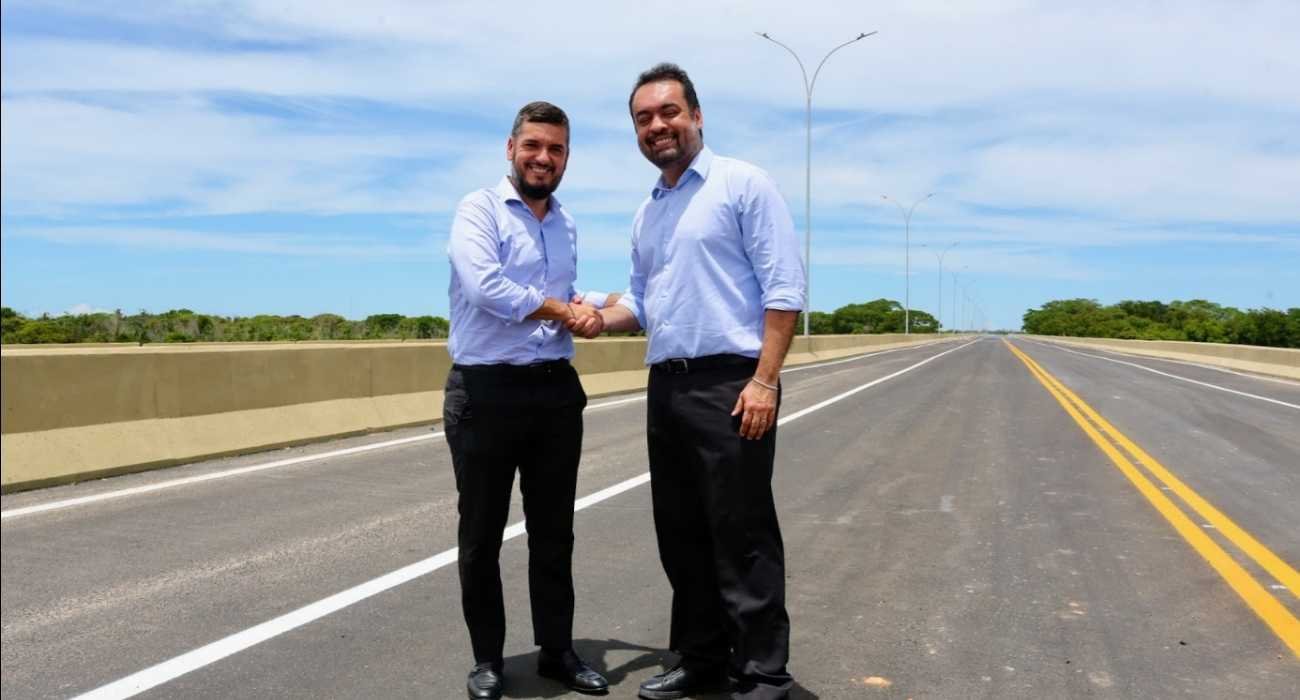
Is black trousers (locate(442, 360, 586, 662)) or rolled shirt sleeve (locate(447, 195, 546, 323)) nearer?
rolled shirt sleeve (locate(447, 195, 546, 323))

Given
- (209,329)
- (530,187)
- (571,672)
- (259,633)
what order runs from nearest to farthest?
(530,187)
(571,672)
(259,633)
(209,329)

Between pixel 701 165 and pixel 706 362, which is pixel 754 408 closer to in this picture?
pixel 706 362

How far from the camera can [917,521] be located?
6.87m

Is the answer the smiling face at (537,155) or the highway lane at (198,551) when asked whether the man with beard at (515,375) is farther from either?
the highway lane at (198,551)

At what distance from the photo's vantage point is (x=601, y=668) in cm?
406

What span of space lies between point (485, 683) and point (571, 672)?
0.33m

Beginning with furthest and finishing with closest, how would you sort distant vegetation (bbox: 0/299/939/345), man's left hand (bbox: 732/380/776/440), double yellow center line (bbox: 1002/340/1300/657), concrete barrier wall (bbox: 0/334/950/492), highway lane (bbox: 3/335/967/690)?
1. distant vegetation (bbox: 0/299/939/345)
2. concrete barrier wall (bbox: 0/334/950/492)
3. double yellow center line (bbox: 1002/340/1300/657)
4. highway lane (bbox: 3/335/967/690)
5. man's left hand (bbox: 732/380/776/440)

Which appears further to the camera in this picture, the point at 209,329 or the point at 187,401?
the point at 209,329

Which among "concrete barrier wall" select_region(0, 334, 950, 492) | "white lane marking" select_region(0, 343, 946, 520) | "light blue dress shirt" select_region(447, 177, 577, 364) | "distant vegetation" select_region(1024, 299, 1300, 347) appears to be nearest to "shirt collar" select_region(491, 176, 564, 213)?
"light blue dress shirt" select_region(447, 177, 577, 364)

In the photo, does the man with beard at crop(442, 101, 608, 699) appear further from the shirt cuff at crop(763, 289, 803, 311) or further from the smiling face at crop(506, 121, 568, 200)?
the shirt cuff at crop(763, 289, 803, 311)

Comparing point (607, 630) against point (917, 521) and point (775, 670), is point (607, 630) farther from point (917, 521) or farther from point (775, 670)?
point (917, 521)

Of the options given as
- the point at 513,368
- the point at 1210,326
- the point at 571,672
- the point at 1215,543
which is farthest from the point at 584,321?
the point at 1210,326

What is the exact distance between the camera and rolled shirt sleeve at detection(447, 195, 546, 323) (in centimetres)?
356

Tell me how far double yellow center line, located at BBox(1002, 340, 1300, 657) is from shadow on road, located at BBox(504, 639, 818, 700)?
2473 millimetres
